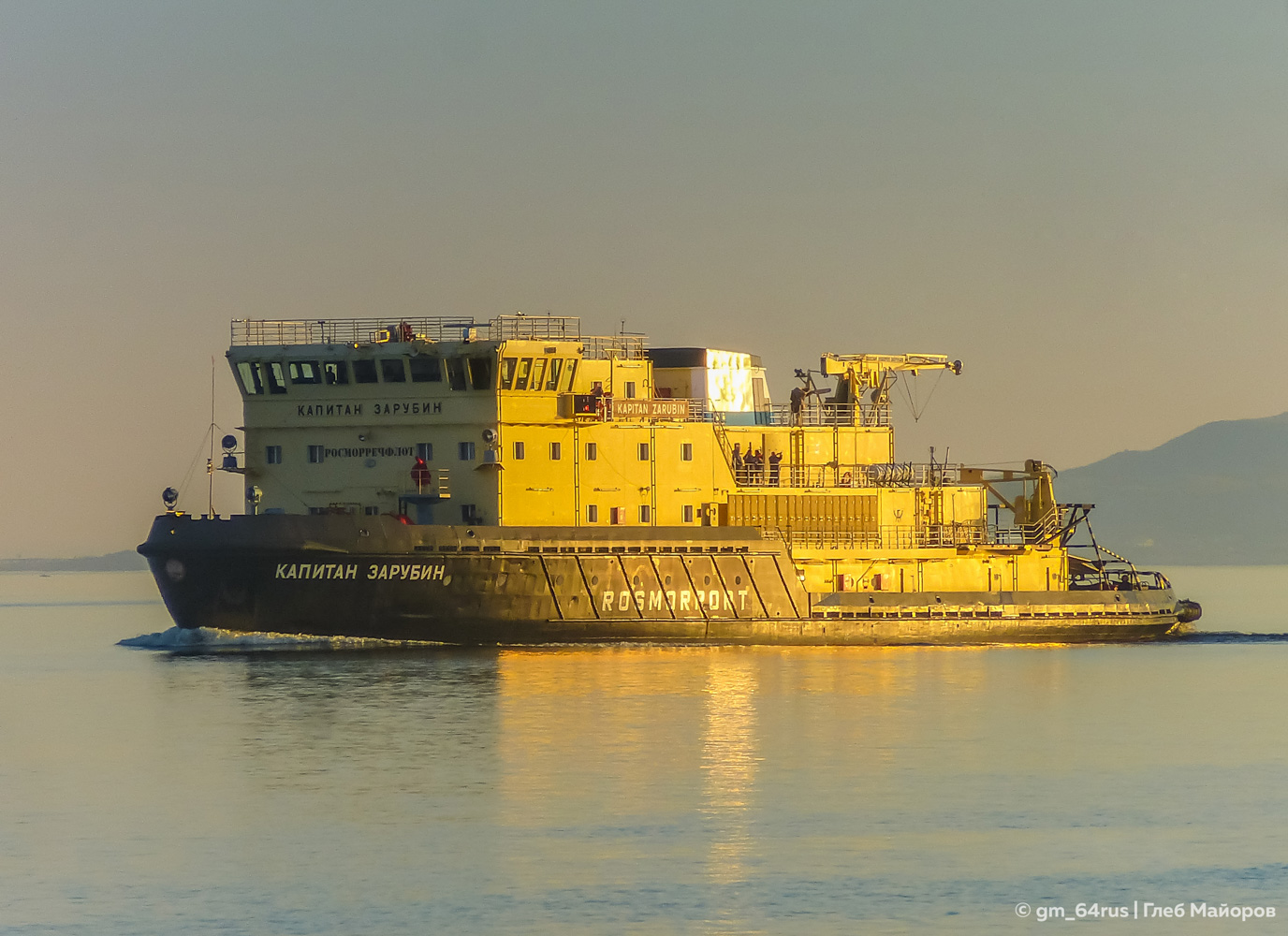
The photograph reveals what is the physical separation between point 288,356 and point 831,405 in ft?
54.3

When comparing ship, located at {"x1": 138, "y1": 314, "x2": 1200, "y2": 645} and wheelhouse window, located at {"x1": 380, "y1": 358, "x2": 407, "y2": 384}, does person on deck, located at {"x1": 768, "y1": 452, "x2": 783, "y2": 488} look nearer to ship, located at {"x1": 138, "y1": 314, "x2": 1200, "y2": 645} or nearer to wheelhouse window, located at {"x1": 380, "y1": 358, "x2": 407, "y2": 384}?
ship, located at {"x1": 138, "y1": 314, "x2": 1200, "y2": 645}

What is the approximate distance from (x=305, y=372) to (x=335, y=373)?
84cm

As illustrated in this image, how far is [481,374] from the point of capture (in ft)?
163

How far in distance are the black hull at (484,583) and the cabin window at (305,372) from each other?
14.0 ft

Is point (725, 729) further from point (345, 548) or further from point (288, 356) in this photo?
point (288, 356)

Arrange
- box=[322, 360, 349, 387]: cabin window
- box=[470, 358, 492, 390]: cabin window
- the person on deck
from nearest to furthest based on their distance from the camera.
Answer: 1. box=[470, 358, 492, 390]: cabin window
2. box=[322, 360, 349, 387]: cabin window
3. the person on deck

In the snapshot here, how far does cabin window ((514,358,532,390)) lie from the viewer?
49.7 m

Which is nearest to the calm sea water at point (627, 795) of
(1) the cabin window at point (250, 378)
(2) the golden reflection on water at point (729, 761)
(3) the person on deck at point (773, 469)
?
(2) the golden reflection on water at point (729, 761)

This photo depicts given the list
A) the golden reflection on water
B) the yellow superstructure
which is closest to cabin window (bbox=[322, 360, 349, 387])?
the yellow superstructure

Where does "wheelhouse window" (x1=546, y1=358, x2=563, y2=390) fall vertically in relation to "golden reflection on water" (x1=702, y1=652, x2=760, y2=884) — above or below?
above

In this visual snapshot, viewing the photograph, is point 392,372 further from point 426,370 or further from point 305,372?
point 305,372

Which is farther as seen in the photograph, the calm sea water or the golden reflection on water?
the golden reflection on water

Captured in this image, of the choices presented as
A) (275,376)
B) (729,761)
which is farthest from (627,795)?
(275,376)

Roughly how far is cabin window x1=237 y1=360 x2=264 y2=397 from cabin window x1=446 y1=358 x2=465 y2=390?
5.09m
